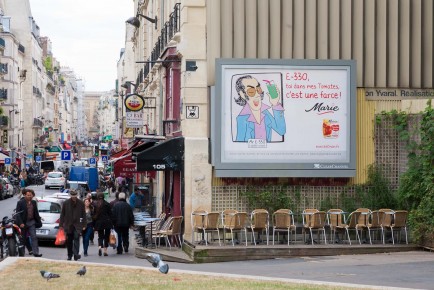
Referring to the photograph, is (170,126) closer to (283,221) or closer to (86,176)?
(283,221)

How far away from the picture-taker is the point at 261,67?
23609mm

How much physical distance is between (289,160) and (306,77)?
78.4 inches

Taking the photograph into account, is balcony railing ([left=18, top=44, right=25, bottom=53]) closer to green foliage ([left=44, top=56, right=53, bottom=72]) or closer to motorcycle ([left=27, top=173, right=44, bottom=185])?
motorcycle ([left=27, top=173, right=44, bottom=185])

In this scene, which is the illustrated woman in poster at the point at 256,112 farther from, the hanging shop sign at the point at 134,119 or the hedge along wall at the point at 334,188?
the hanging shop sign at the point at 134,119

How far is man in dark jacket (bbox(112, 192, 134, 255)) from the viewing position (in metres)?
24.8

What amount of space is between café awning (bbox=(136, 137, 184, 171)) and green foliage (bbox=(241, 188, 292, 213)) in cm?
187

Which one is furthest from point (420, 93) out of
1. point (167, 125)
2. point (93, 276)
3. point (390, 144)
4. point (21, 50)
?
point (21, 50)

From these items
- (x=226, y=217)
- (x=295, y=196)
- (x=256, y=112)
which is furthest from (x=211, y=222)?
(x=256, y=112)

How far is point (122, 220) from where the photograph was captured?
24.8 meters

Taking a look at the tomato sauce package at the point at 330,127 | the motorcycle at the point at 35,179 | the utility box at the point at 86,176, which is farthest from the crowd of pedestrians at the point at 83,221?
the motorcycle at the point at 35,179

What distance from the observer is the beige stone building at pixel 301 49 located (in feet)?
78.4

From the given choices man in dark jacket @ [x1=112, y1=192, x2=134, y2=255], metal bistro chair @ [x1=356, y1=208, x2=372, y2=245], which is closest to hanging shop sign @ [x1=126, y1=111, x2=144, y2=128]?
man in dark jacket @ [x1=112, y1=192, x2=134, y2=255]

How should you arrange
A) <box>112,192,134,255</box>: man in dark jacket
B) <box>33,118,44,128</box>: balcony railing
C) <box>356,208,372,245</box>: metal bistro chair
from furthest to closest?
<box>33,118,44,128</box>: balcony railing
<box>112,192,134,255</box>: man in dark jacket
<box>356,208,372,245</box>: metal bistro chair

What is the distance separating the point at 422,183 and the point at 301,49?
438 cm
